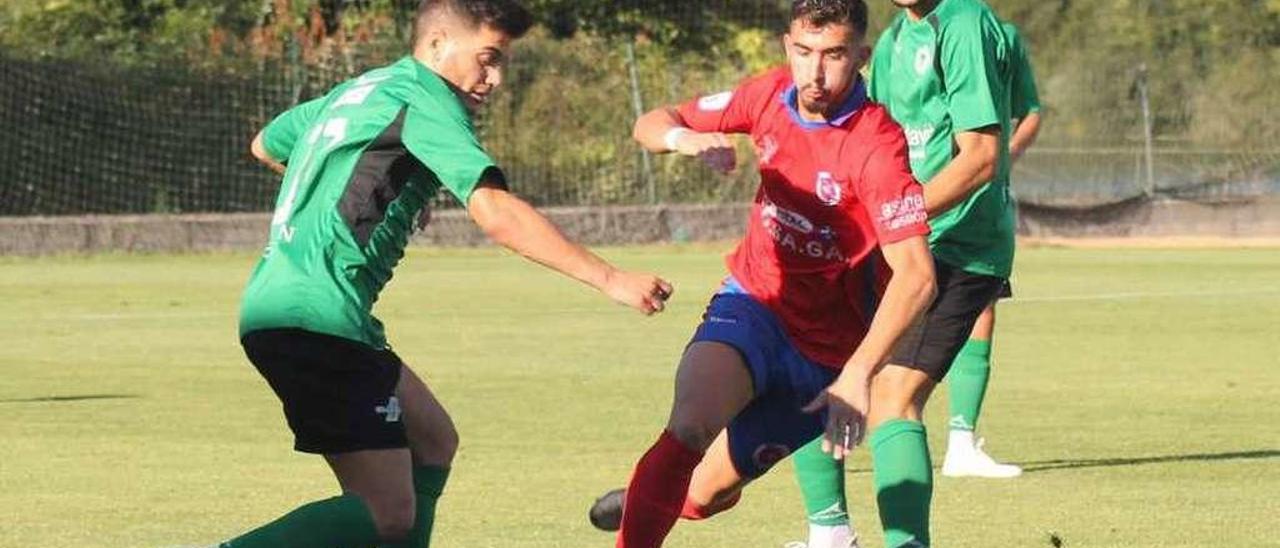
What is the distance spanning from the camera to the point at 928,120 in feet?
28.6

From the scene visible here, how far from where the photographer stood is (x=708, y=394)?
716 cm

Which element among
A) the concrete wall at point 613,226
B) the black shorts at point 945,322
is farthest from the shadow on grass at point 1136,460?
the concrete wall at point 613,226

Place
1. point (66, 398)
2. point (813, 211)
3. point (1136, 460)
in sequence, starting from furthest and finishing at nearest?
1. point (66, 398)
2. point (1136, 460)
3. point (813, 211)

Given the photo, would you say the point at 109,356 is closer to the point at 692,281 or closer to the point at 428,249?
the point at 692,281

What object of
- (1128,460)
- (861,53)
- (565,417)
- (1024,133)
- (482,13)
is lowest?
(565,417)

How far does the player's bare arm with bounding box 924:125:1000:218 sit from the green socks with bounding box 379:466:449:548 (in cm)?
193

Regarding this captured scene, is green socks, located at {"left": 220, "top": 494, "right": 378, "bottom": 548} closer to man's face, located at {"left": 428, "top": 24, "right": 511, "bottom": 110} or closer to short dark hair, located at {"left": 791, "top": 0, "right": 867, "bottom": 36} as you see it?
man's face, located at {"left": 428, "top": 24, "right": 511, "bottom": 110}

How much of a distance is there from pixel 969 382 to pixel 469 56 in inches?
175

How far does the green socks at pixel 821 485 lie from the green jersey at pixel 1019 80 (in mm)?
1512

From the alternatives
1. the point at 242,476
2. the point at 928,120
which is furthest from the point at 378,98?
the point at 242,476

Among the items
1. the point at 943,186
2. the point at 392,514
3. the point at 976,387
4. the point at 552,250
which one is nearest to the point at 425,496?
the point at 392,514

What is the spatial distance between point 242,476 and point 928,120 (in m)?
3.09

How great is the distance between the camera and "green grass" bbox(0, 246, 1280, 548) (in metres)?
8.89

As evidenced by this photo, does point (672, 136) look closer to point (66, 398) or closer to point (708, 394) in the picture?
point (708, 394)
